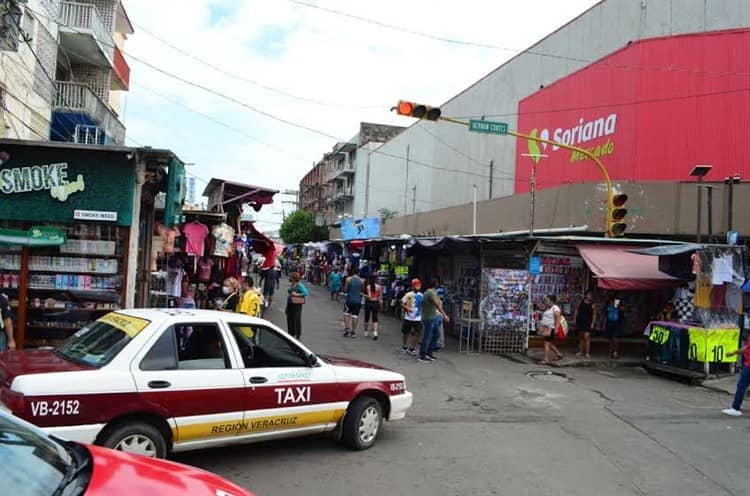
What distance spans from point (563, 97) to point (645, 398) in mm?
15396

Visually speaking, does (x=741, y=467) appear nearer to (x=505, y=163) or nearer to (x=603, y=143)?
(x=603, y=143)

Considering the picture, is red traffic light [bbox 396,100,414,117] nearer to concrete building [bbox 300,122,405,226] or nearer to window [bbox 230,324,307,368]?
window [bbox 230,324,307,368]

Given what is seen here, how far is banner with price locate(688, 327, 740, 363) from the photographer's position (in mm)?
12062

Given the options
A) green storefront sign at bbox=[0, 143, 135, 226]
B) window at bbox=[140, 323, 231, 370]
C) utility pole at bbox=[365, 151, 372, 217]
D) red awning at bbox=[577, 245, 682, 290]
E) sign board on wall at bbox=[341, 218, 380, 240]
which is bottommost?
window at bbox=[140, 323, 231, 370]

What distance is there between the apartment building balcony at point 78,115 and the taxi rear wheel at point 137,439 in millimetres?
17829

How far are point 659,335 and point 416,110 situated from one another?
7283 millimetres

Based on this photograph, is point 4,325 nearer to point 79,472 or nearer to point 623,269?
point 79,472

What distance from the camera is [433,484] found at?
567 cm

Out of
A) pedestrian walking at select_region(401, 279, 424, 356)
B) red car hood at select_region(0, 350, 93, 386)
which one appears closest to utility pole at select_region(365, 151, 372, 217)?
pedestrian walking at select_region(401, 279, 424, 356)

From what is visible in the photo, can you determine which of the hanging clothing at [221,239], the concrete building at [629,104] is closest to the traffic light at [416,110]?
the hanging clothing at [221,239]

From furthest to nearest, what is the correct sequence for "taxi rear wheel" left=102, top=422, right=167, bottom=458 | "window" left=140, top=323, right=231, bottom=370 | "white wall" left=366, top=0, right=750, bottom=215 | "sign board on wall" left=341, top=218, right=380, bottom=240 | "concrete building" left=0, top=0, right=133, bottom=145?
"sign board on wall" left=341, top=218, right=380, bottom=240, "white wall" left=366, top=0, right=750, bottom=215, "concrete building" left=0, top=0, right=133, bottom=145, "window" left=140, top=323, right=231, bottom=370, "taxi rear wheel" left=102, top=422, right=167, bottom=458

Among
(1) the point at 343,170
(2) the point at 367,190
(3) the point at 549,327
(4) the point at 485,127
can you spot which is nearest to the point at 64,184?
(4) the point at 485,127

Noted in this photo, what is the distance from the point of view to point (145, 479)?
292 cm

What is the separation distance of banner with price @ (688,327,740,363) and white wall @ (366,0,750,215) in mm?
10524
